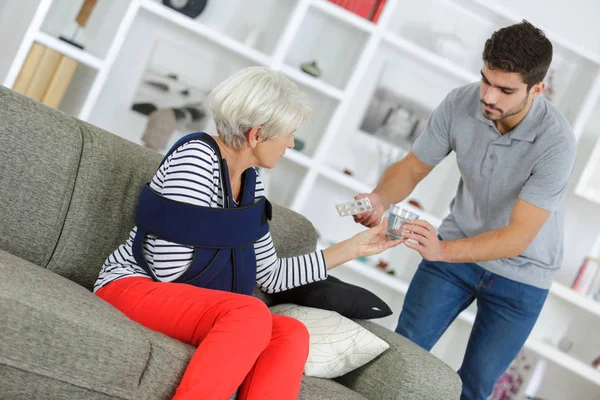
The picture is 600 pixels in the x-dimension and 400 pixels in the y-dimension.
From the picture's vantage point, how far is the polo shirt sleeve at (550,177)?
2.37 meters

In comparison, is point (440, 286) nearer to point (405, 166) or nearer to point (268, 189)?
point (405, 166)

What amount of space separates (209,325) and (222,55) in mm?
2755

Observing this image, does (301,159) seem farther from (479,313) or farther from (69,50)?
(479,313)

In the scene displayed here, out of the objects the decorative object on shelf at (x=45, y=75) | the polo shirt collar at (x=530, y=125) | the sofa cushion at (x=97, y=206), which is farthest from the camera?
the decorative object on shelf at (x=45, y=75)

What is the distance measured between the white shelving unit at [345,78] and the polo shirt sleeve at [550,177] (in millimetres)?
1769

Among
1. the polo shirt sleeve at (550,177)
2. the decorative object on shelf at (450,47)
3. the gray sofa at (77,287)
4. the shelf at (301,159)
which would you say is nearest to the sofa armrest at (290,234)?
the gray sofa at (77,287)

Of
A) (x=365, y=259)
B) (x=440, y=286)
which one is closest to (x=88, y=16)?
(x=365, y=259)

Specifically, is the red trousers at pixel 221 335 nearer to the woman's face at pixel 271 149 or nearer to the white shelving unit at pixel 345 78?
the woman's face at pixel 271 149

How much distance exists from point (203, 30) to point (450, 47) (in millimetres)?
1376

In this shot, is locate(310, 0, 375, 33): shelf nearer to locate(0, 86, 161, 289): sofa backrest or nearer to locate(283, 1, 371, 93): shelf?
locate(283, 1, 371, 93): shelf

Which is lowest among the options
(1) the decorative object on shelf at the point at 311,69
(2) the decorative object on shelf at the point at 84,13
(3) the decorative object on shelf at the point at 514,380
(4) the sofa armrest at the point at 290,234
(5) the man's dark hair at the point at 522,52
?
(3) the decorative object on shelf at the point at 514,380

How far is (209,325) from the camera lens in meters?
1.73

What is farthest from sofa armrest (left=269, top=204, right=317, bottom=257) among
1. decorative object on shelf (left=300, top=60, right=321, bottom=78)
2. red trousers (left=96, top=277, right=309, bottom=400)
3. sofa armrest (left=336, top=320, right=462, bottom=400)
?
decorative object on shelf (left=300, top=60, right=321, bottom=78)

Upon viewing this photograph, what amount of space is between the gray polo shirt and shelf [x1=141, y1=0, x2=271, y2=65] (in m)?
1.56
